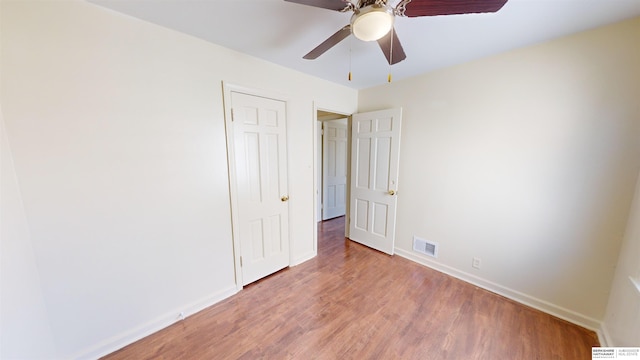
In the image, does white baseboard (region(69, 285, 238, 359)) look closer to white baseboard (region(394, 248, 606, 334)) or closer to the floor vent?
the floor vent

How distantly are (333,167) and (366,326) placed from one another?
286 centimetres

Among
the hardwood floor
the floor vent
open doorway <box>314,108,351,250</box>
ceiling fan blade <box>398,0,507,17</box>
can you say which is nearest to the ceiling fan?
ceiling fan blade <box>398,0,507,17</box>

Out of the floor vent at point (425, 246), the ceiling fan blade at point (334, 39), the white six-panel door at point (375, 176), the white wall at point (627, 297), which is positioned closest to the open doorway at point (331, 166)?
the white six-panel door at point (375, 176)

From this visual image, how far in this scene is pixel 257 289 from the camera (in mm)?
2168

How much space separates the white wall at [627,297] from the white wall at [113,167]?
2.90m

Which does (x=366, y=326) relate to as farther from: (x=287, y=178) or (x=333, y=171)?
(x=333, y=171)

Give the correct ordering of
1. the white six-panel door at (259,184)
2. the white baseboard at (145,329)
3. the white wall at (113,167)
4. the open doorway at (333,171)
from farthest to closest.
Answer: the open doorway at (333,171) → the white six-panel door at (259,184) → the white baseboard at (145,329) → the white wall at (113,167)

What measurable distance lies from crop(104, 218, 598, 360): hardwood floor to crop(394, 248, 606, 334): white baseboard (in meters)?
0.06

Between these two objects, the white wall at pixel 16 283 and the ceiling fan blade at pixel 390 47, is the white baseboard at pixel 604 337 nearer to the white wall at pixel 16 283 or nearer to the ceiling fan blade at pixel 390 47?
the ceiling fan blade at pixel 390 47

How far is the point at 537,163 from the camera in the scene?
5.99 ft

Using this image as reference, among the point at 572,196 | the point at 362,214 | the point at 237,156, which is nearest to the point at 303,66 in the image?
the point at 237,156

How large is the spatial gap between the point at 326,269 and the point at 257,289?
0.82m

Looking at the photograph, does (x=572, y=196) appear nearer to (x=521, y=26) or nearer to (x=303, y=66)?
(x=521, y=26)

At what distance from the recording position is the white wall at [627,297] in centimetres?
126
